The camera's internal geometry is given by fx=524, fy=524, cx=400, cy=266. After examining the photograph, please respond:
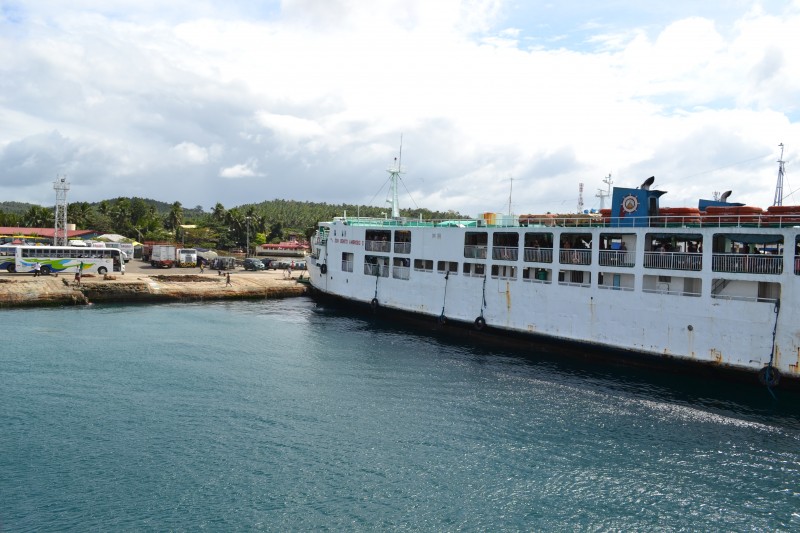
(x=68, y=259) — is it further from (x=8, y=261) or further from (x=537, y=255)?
(x=537, y=255)

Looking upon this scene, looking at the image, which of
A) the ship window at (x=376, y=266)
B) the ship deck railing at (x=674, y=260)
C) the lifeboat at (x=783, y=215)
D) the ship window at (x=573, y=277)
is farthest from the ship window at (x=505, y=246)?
the lifeboat at (x=783, y=215)

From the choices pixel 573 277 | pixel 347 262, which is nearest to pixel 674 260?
pixel 573 277

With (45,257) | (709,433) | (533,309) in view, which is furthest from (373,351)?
(45,257)

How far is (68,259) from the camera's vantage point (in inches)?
2194

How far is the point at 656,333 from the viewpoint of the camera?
2964cm

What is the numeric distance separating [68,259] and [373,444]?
5008cm

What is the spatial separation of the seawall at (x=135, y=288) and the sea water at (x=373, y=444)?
15309mm

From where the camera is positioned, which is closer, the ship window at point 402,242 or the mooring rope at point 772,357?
the mooring rope at point 772,357

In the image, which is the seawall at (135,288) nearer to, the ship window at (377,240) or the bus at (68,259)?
the bus at (68,259)

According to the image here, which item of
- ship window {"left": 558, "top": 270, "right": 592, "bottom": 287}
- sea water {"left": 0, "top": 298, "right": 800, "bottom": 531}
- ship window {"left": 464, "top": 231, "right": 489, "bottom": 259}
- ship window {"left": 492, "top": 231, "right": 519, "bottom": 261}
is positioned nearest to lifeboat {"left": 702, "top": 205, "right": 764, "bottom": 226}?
ship window {"left": 558, "top": 270, "right": 592, "bottom": 287}

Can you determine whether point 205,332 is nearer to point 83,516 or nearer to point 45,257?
point 83,516

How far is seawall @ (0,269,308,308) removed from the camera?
46.3 m

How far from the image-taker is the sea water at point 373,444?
1585 cm

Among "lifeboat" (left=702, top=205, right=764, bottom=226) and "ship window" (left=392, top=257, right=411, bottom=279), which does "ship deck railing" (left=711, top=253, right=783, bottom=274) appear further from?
"ship window" (left=392, top=257, right=411, bottom=279)
